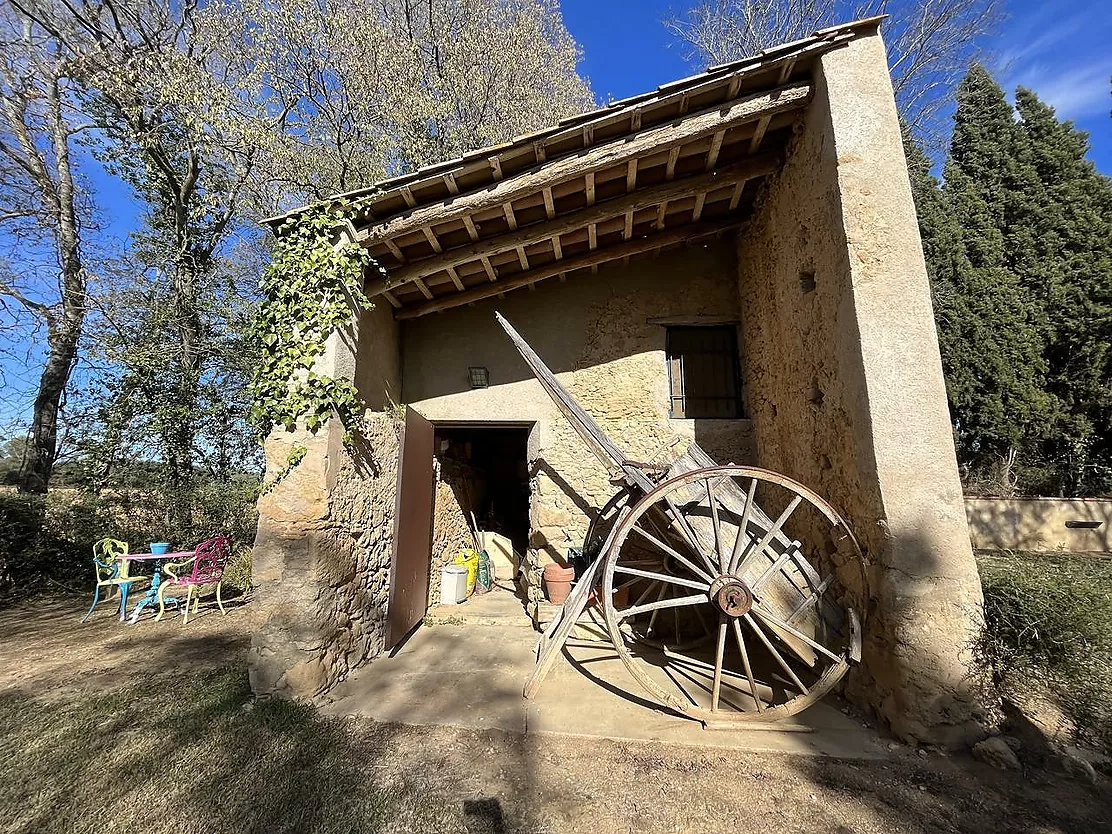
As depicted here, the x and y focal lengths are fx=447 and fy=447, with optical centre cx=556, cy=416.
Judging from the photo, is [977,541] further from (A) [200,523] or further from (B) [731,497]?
(A) [200,523]

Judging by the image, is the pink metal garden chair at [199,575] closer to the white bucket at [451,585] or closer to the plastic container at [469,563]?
the white bucket at [451,585]

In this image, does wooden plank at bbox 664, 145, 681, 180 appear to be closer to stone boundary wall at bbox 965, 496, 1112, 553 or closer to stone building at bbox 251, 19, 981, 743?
stone building at bbox 251, 19, 981, 743

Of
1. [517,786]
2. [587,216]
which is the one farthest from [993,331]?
[517,786]

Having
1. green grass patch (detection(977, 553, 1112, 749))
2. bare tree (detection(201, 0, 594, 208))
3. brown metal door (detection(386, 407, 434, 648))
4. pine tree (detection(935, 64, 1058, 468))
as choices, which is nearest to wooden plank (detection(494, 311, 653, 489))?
brown metal door (detection(386, 407, 434, 648))

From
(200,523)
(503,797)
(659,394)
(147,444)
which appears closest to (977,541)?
(659,394)

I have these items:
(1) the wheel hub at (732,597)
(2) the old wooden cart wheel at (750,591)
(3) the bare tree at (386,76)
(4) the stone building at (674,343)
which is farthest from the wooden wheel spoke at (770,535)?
(3) the bare tree at (386,76)

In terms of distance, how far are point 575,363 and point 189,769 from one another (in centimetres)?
468

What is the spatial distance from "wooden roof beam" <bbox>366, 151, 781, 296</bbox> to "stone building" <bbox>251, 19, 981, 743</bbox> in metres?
0.02

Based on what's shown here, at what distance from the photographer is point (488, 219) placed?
170 inches

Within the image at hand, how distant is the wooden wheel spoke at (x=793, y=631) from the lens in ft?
9.23

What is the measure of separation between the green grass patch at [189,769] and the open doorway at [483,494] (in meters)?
2.92

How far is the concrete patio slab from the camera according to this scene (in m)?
2.81

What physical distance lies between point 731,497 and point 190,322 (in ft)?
28.3

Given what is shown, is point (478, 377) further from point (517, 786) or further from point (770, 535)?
point (517, 786)
